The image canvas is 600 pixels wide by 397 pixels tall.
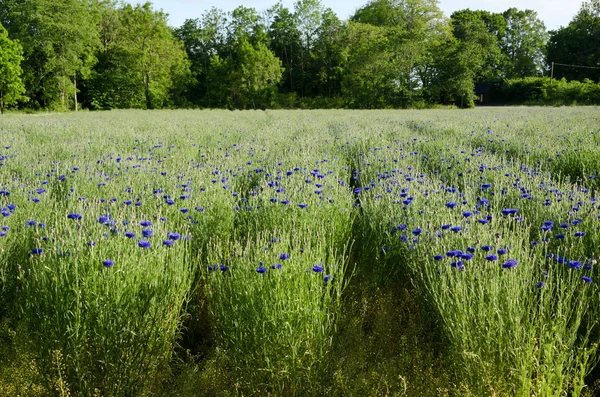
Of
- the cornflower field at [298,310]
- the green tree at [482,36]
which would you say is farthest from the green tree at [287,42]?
the cornflower field at [298,310]

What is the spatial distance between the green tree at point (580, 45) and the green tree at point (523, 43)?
200 inches

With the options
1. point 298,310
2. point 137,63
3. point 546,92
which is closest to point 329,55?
point 137,63

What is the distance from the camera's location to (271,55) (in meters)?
45.3

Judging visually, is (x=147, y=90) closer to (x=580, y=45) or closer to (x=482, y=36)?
(x=482, y=36)

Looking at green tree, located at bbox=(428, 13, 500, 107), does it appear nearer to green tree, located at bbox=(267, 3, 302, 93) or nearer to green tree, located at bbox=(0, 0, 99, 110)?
green tree, located at bbox=(267, 3, 302, 93)

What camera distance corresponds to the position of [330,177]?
4.98 meters

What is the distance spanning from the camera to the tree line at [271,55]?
3644cm

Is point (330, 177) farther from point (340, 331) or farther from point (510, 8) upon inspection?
point (510, 8)

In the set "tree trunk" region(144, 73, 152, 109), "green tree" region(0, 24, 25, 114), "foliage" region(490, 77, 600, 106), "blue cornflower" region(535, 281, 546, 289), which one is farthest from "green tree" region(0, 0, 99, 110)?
"blue cornflower" region(535, 281, 546, 289)

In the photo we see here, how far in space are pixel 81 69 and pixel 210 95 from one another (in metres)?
14.4

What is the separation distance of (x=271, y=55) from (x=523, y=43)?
38.7m

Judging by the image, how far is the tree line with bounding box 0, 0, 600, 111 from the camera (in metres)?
36.4

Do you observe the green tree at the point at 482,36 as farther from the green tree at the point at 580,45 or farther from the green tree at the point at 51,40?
the green tree at the point at 51,40

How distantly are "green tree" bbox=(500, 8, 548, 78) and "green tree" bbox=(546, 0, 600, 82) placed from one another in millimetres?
5083
